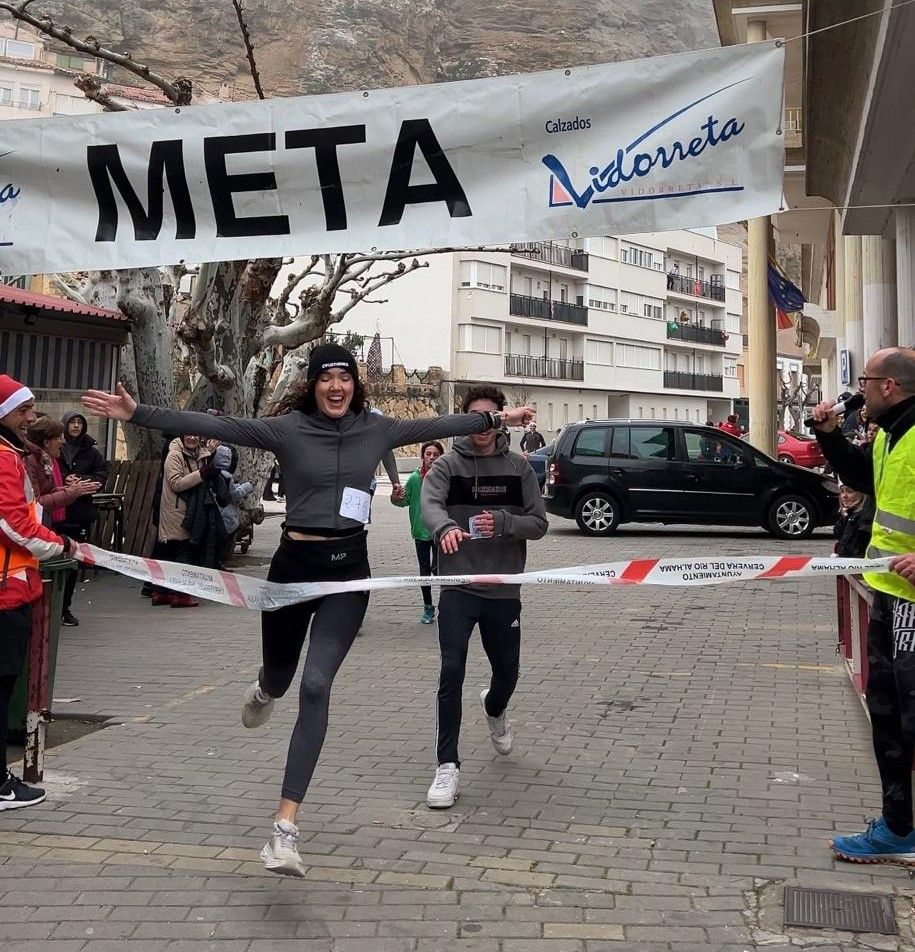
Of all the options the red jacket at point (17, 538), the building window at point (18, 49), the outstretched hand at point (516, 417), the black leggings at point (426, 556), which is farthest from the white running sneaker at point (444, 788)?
the building window at point (18, 49)

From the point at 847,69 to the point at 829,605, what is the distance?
5.19m

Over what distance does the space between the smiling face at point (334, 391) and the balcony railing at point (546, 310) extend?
56113 mm

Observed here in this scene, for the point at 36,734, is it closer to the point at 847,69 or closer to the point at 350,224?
the point at 350,224

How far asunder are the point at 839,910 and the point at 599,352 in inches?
2539

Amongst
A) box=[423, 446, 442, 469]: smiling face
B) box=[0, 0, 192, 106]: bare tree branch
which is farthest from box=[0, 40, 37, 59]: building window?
box=[423, 446, 442, 469]: smiling face

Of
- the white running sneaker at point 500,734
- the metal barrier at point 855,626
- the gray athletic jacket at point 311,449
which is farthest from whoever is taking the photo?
the metal barrier at point 855,626

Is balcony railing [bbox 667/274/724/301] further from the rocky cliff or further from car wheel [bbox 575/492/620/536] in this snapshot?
car wheel [bbox 575/492/620/536]

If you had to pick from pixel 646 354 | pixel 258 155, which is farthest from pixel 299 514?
pixel 646 354

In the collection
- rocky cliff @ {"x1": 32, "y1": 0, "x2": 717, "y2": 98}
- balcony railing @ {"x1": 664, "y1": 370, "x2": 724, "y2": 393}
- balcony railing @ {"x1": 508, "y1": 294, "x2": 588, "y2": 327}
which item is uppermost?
rocky cliff @ {"x1": 32, "y1": 0, "x2": 717, "y2": 98}

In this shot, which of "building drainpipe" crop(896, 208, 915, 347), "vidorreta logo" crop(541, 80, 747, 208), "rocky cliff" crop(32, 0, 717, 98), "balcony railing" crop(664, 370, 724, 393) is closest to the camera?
"vidorreta logo" crop(541, 80, 747, 208)

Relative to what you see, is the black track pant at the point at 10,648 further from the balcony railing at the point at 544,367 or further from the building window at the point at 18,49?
the building window at the point at 18,49

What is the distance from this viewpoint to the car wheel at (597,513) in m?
18.8

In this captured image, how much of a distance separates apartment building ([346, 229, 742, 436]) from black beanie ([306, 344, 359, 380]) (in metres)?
51.8

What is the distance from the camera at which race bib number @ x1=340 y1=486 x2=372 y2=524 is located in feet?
14.8
